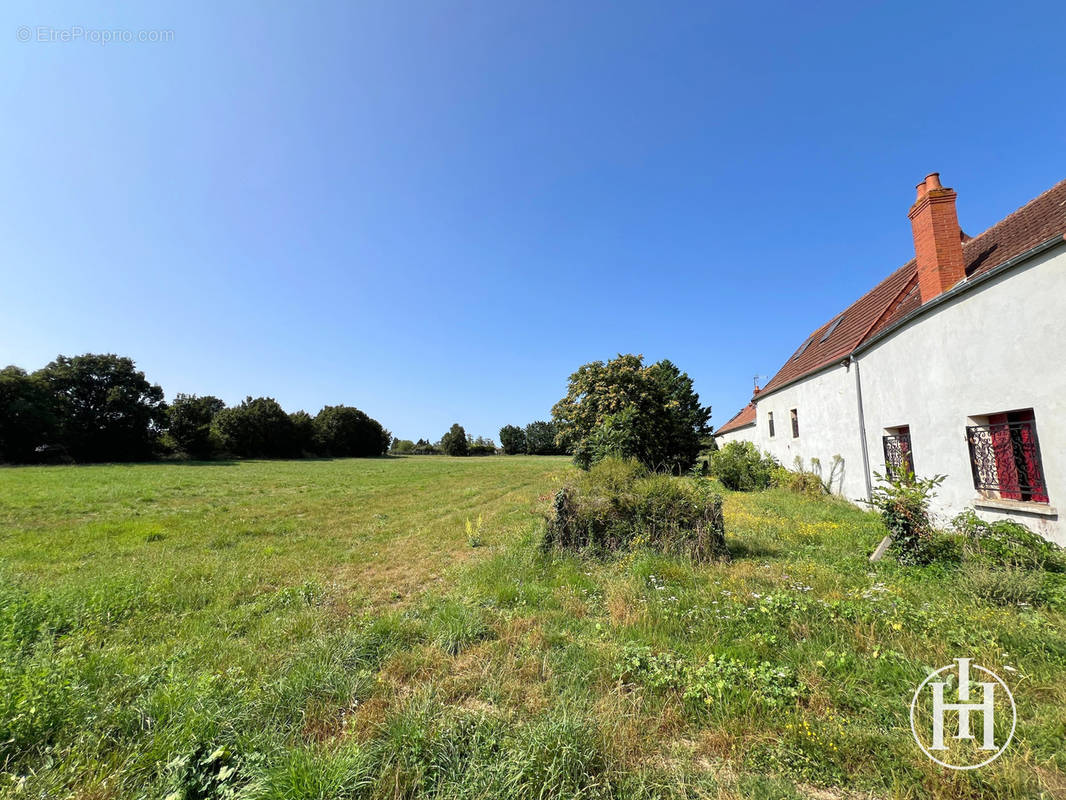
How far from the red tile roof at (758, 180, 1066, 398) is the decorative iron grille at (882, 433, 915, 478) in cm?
270

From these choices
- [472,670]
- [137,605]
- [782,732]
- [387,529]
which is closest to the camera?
[782,732]

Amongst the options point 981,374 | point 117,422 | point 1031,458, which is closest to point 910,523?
point 1031,458

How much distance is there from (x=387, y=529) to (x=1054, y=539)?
40.2 ft

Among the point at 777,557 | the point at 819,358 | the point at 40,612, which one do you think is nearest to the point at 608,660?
the point at 777,557

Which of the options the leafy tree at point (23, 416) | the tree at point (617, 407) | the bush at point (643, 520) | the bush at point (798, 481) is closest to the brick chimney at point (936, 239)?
the bush at point (798, 481)

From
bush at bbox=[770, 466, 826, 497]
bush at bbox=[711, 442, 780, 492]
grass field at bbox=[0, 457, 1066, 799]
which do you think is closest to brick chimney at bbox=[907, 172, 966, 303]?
grass field at bbox=[0, 457, 1066, 799]

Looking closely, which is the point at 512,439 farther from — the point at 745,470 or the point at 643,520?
the point at 643,520

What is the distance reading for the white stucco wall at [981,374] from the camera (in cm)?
535

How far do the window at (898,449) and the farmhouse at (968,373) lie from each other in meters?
0.03

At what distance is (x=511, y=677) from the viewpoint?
10.0ft

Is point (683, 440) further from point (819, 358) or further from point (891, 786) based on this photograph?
point (891, 786)

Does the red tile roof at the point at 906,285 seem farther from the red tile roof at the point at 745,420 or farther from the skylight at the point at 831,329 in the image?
the red tile roof at the point at 745,420

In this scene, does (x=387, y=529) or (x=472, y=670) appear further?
(x=387, y=529)

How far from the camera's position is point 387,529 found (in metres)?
9.77
